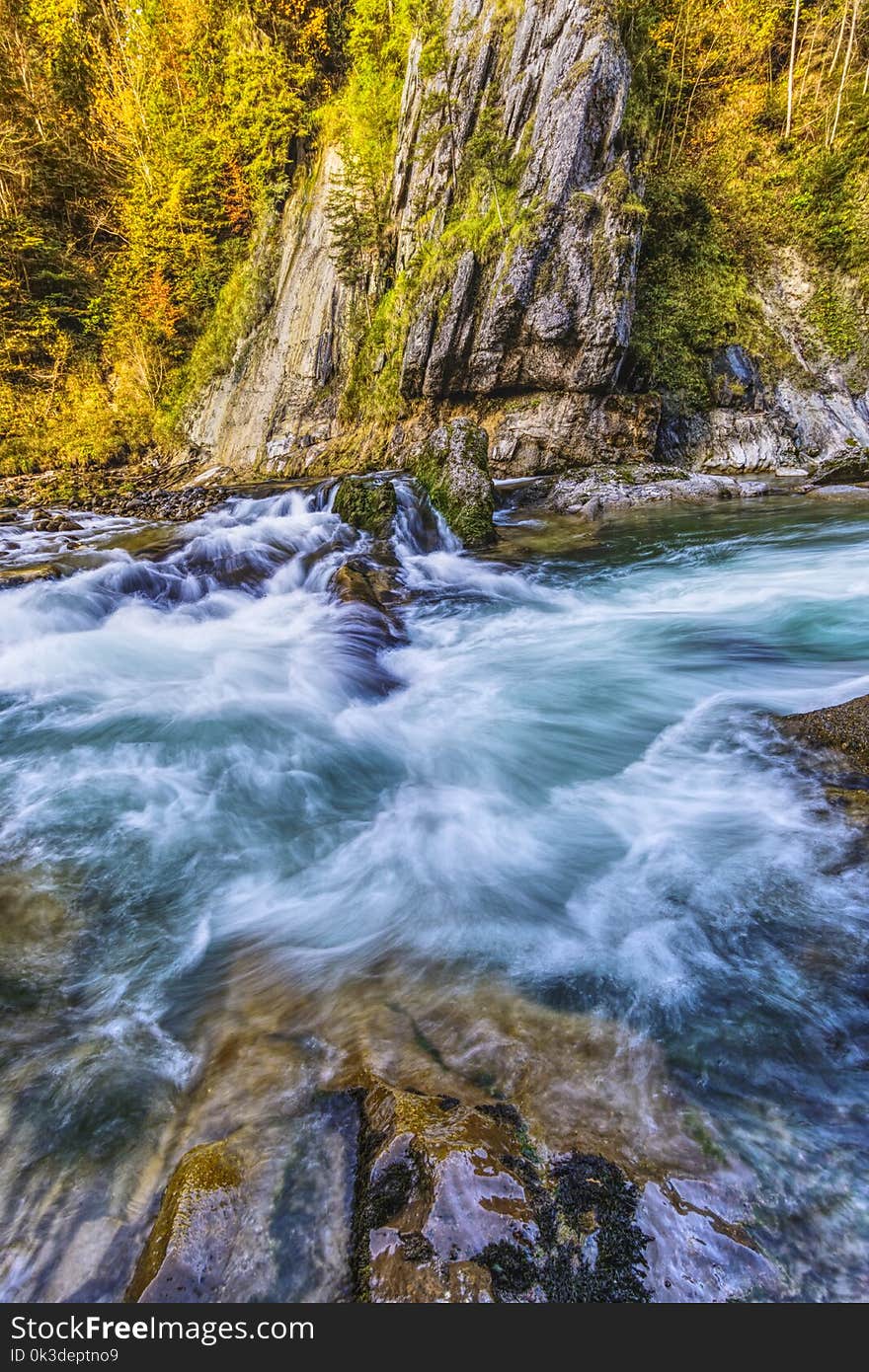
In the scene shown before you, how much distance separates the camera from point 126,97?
16703 mm

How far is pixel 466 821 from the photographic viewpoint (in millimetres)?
3809

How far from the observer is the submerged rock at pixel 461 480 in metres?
9.60

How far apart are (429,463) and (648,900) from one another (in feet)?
29.8

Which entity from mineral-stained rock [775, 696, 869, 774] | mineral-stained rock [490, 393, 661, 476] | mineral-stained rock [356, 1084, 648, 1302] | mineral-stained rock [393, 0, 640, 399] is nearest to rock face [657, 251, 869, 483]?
mineral-stained rock [490, 393, 661, 476]

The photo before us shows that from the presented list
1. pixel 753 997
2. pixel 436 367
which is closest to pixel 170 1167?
pixel 753 997

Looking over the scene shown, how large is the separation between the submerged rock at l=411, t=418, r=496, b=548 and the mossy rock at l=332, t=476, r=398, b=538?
0.86 metres

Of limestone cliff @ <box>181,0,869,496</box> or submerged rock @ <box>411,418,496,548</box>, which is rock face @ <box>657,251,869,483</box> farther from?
submerged rock @ <box>411,418,496,548</box>

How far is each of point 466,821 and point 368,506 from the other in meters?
6.92

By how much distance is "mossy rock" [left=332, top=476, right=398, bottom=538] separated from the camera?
371 inches

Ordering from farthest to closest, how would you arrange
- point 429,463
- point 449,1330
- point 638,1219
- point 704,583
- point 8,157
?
1. point 8,157
2. point 429,463
3. point 704,583
4. point 638,1219
5. point 449,1330

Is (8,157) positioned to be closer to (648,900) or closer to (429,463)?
(429,463)

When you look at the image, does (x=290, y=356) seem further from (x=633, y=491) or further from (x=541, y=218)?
(x=633, y=491)

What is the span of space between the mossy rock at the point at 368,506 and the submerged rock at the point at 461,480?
86 centimetres

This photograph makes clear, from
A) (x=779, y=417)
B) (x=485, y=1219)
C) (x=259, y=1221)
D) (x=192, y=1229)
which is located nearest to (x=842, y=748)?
(x=485, y=1219)
